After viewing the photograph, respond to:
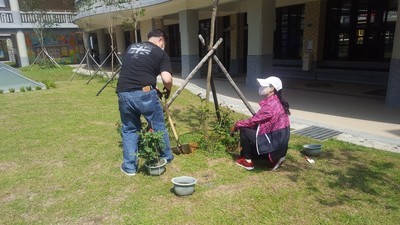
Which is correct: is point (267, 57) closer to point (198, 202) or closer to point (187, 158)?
point (187, 158)

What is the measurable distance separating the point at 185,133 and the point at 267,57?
5999mm

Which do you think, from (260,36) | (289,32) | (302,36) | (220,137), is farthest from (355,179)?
(289,32)

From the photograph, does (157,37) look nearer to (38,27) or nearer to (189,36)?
(189,36)

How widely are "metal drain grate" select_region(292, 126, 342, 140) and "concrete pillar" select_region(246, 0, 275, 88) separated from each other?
A: 16.3 feet

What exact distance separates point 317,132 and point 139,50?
11.8ft

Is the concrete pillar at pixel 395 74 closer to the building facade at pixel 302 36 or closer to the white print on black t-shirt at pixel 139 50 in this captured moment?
the building facade at pixel 302 36

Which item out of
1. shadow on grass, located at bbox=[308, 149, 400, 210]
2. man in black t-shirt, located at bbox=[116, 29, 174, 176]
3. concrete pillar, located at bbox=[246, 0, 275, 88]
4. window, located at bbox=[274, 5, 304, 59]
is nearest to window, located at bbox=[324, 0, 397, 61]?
window, located at bbox=[274, 5, 304, 59]

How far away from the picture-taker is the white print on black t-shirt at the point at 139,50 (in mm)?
3754

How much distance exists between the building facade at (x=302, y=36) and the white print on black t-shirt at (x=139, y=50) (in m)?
7.09

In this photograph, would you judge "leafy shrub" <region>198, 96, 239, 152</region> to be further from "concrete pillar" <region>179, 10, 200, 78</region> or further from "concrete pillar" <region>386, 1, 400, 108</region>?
"concrete pillar" <region>179, 10, 200, 78</region>

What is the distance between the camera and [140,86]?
3730 mm

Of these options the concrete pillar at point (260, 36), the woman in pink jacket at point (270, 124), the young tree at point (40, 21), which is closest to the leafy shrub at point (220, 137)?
the woman in pink jacket at point (270, 124)

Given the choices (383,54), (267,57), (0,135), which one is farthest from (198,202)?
(383,54)

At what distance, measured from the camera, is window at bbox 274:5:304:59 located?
13.6 m
